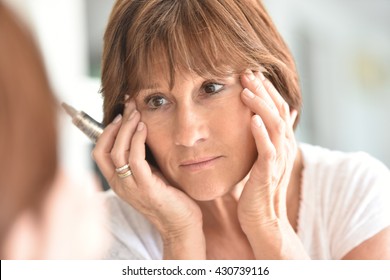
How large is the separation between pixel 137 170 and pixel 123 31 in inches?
9.4

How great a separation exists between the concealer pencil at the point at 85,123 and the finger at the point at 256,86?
27cm

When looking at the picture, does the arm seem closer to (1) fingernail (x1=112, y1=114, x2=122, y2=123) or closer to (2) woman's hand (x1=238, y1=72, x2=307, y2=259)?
(2) woman's hand (x1=238, y1=72, x2=307, y2=259)

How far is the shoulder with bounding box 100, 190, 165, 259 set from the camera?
3.47ft

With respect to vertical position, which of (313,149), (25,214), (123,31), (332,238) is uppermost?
(123,31)

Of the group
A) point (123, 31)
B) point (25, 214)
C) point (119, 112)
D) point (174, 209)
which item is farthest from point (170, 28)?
point (25, 214)

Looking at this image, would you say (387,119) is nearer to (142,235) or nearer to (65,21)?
(142,235)

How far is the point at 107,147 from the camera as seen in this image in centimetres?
102

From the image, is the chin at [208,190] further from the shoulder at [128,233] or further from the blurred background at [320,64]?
the blurred background at [320,64]

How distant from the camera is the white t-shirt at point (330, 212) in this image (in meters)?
1.00

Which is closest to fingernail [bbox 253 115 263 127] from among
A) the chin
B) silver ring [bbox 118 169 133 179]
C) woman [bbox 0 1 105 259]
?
the chin

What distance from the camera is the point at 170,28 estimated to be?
941mm

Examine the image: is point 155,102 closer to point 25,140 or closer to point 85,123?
point 85,123

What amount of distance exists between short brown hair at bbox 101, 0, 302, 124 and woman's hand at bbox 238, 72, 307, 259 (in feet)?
0.16

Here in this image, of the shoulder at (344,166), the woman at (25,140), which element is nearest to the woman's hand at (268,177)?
the shoulder at (344,166)
